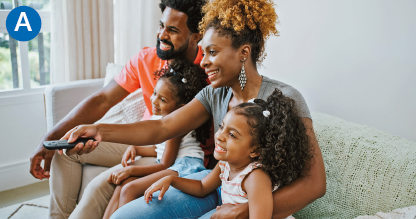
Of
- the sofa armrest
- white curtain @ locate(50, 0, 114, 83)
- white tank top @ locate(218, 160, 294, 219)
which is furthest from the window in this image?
white tank top @ locate(218, 160, 294, 219)

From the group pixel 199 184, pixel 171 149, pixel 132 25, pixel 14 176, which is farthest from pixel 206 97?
pixel 14 176

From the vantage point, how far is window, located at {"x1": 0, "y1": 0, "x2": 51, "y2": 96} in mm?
2557

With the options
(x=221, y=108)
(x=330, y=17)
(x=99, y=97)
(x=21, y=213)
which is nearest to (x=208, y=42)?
(x=221, y=108)

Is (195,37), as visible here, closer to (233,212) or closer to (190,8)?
(190,8)

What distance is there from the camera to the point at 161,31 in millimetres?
1873

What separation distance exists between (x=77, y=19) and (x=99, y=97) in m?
0.86

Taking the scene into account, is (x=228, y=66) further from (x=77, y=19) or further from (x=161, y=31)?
(x=77, y=19)

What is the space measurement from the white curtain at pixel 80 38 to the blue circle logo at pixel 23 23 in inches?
9.5

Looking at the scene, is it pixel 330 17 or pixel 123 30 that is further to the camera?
pixel 123 30

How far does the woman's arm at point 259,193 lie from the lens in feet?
3.38

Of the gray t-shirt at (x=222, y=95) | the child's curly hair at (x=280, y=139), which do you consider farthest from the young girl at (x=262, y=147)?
the gray t-shirt at (x=222, y=95)

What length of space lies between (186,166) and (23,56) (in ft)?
6.16

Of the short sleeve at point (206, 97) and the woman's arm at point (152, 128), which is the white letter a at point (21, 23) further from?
the short sleeve at point (206, 97)

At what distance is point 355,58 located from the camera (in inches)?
64.6
